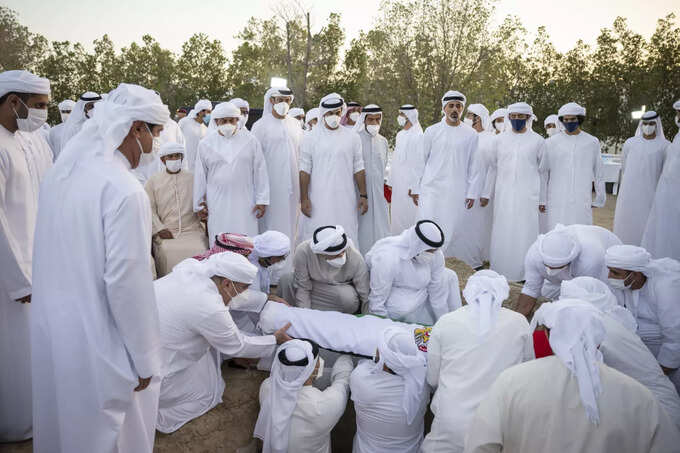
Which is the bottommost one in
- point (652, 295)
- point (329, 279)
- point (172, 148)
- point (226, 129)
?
point (329, 279)

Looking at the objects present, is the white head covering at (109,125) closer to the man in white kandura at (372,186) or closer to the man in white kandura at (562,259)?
the man in white kandura at (562,259)

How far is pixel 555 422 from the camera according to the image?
1708 millimetres

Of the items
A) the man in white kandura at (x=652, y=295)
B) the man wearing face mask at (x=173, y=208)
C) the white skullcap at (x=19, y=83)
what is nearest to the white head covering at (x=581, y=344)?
the man in white kandura at (x=652, y=295)

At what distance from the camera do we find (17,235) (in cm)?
250

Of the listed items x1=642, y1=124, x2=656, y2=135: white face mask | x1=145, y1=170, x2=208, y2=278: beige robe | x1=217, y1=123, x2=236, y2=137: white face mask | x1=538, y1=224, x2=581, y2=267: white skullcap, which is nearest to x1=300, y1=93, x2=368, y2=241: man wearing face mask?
x1=217, y1=123, x2=236, y2=137: white face mask

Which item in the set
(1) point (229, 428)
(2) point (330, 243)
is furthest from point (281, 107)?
(1) point (229, 428)

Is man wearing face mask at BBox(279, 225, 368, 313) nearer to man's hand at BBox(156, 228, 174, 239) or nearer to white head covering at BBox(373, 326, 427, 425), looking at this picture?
white head covering at BBox(373, 326, 427, 425)

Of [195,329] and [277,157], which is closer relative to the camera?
[195,329]

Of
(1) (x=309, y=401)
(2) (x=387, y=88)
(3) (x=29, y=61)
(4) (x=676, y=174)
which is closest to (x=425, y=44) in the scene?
(2) (x=387, y=88)

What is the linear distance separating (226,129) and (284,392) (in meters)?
2.84

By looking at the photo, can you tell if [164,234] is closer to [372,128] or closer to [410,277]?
[410,277]

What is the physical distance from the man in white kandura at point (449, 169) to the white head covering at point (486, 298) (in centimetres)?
290

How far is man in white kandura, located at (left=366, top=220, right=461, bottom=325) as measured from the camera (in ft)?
11.7

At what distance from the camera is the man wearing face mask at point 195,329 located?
2.63m
